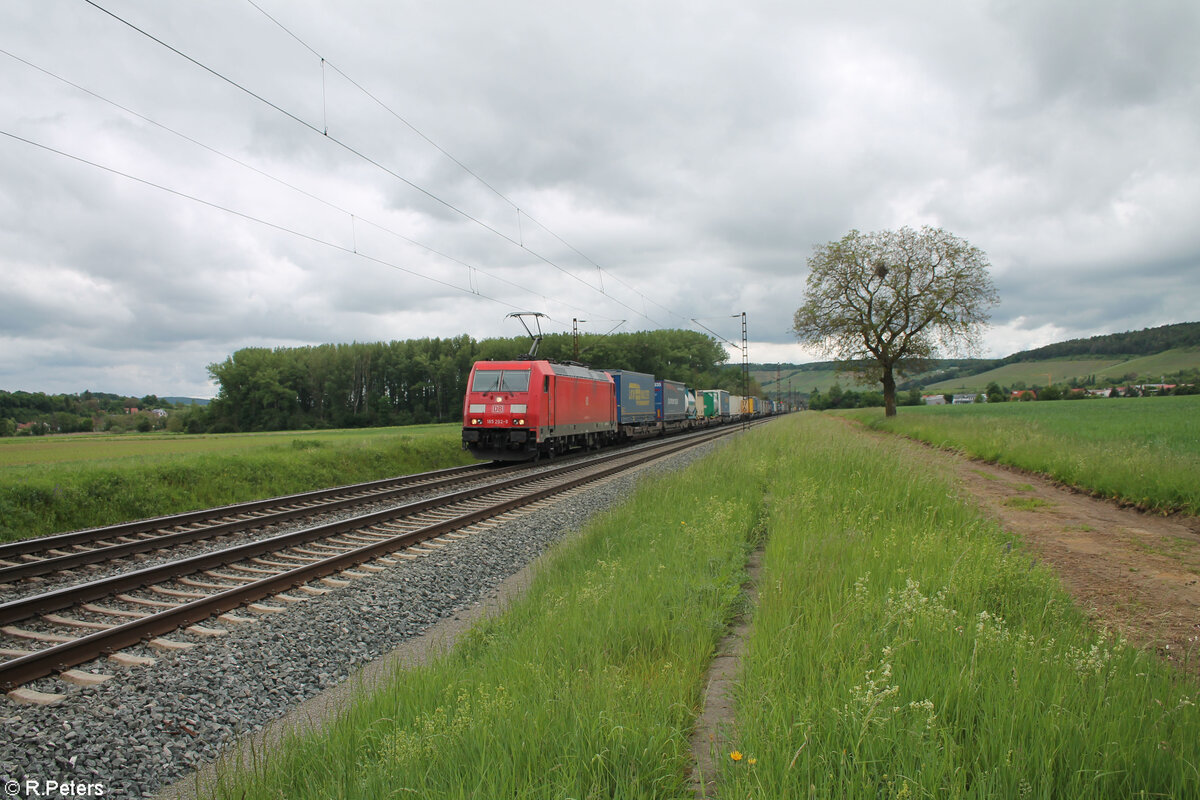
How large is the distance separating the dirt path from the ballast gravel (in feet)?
17.8

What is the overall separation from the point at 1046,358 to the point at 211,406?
569 ft

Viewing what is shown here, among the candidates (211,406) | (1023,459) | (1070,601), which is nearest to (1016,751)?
(1070,601)

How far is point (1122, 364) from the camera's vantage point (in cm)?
11838

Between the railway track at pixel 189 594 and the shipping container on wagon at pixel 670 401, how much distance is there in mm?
28042

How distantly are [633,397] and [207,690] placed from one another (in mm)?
28336

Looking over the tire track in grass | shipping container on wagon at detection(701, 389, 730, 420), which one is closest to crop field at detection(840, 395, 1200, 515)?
the tire track in grass

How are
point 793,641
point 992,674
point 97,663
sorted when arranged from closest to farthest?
point 992,674, point 793,641, point 97,663

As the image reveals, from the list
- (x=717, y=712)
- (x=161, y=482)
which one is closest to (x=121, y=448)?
(x=161, y=482)

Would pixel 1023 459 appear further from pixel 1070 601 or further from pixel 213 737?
pixel 213 737

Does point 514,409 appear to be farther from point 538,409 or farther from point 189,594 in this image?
point 189,594

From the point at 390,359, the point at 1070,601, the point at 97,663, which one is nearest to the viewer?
the point at 1070,601

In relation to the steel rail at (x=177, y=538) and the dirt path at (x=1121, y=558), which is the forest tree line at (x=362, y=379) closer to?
the steel rail at (x=177, y=538)

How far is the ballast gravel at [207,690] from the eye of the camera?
3520 mm

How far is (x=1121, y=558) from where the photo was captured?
733 centimetres
